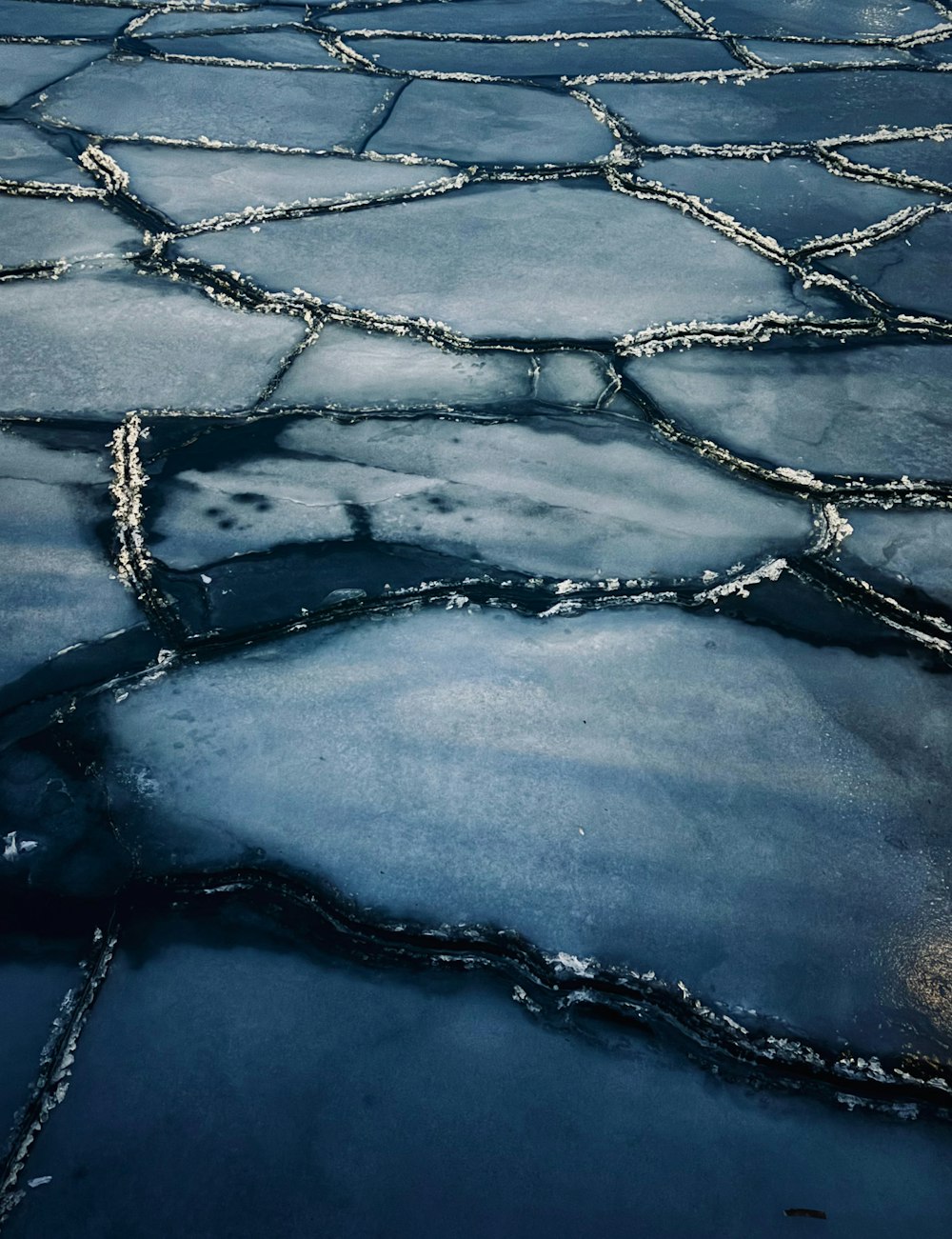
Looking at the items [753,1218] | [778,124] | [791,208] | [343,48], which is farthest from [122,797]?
[343,48]

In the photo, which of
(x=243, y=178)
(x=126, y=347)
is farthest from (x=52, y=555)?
(x=243, y=178)

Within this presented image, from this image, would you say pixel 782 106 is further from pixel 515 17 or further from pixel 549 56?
pixel 515 17

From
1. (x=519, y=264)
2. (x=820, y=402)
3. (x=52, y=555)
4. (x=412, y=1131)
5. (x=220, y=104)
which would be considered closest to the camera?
(x=412, y=1131)

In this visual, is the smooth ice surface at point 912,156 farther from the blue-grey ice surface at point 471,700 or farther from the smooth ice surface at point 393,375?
the smooth ice surface at point 393,375

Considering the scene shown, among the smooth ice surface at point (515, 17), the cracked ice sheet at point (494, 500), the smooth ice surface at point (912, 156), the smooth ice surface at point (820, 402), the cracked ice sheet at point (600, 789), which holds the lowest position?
the cracked ice sheet at point (600, 789)

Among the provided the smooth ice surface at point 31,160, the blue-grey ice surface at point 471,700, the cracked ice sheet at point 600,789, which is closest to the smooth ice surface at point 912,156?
the blue-grey ice surface at point 471,700

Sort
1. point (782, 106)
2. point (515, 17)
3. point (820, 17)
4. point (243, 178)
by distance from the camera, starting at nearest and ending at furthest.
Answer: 1. point (243, 178)
2. point (782, 106)
3. point (515, 17)
4. point (820, 17)
